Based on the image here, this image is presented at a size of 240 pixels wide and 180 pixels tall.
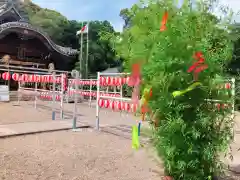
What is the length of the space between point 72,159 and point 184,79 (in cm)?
256

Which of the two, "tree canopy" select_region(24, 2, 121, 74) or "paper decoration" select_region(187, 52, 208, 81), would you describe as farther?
"tree canopy" select_region(24, 2, 121, 74)

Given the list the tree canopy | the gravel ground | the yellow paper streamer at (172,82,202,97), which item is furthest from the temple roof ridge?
the yellow paper streamer at (172,82,202,97)

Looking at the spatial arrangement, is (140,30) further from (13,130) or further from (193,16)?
(13,130)

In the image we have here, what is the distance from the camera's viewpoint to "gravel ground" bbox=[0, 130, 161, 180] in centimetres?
372

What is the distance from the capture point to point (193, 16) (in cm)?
271

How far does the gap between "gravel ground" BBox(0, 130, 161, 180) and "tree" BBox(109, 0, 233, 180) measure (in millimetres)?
1181

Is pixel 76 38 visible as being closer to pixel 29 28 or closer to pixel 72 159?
pixel 29 28

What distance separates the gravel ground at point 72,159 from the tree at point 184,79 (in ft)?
3.87

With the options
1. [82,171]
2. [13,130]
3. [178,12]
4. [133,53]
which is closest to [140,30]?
[133,53]

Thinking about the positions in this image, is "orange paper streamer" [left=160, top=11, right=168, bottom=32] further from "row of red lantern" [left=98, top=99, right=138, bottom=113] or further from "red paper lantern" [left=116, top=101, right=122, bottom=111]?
A: "red paper lantern" [left=116, top=101, right=122, bottom=111]

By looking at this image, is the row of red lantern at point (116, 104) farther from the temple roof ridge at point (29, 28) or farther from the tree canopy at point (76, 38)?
the tree canopy at point (76, 38)

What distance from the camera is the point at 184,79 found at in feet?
8.82

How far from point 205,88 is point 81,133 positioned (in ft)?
14.5

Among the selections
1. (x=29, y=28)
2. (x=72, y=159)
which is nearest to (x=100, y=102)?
(x=72, y=159)
